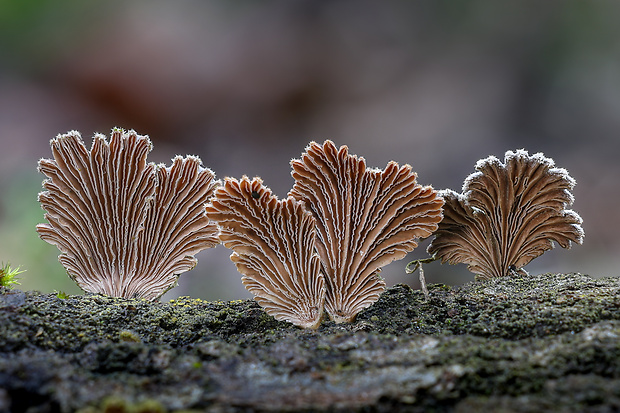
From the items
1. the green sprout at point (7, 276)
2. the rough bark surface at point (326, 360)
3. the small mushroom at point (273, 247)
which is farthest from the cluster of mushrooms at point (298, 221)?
the green sprout at point (7, 276)

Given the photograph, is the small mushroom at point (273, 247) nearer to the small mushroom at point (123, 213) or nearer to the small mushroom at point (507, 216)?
the small mushroom at point (123, 213)

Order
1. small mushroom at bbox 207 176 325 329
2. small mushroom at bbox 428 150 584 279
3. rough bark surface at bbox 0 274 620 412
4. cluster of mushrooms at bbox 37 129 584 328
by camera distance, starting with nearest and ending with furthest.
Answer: rough bark surface at bbox 0 274 620 412 → small mushroom at bbox 207 176 325 329 → cluster of mushrooms at bbox 37 129 584 328 → small mushroom at bbox 428 150 584 279

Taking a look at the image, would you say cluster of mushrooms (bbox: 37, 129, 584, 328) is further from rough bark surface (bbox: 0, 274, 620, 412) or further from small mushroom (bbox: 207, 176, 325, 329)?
rough bark surface (bbox: 0, 274, 620, 412)

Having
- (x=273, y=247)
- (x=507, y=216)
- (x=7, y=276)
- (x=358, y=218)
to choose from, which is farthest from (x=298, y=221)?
(x=7, y=276)

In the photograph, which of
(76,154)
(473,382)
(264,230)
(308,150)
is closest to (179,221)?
(76,154)

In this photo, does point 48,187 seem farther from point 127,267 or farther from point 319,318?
point 319,318

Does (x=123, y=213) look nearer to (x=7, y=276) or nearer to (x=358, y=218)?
(x=7, y=276)

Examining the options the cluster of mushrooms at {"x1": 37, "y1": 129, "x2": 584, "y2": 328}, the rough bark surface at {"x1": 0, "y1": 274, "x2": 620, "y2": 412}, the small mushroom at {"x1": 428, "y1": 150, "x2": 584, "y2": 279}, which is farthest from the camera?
the small mushroom at {"x1": 428, "y1": 150, "x2": 584, "y2": 279}

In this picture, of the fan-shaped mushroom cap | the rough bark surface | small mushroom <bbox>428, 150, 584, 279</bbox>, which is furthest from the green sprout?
small mushroom <bbox>428, 150, 584, 279</bbox>
